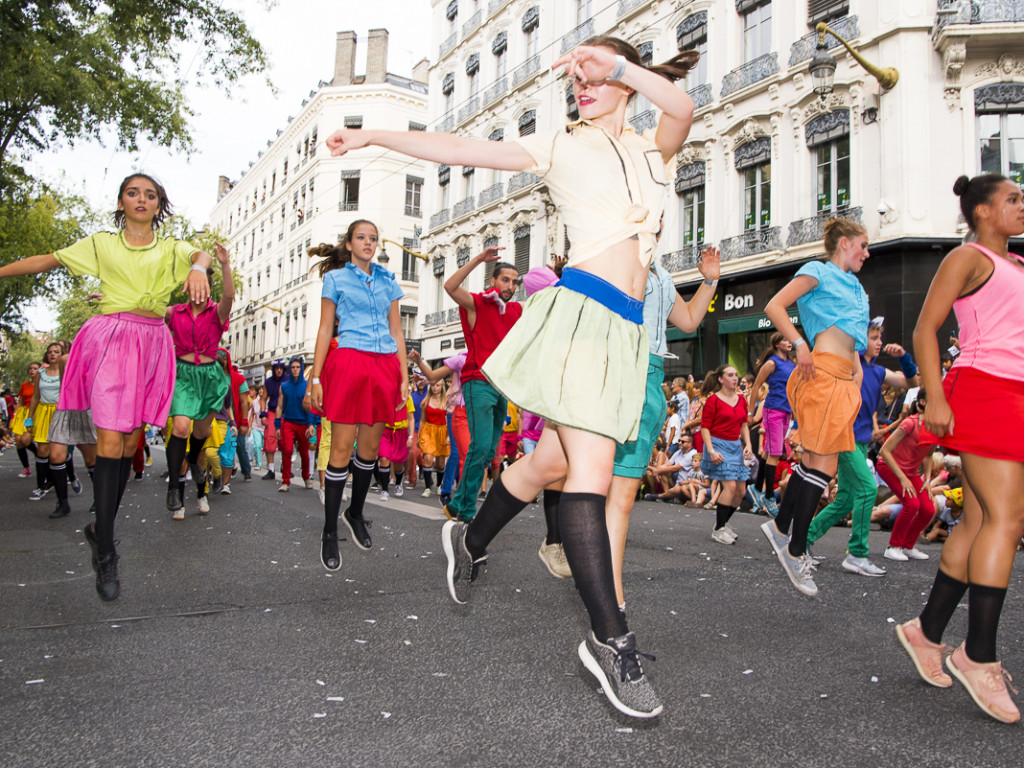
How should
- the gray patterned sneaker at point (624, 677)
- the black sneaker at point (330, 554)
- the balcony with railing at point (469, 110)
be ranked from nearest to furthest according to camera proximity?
the gray patterned sneaker at point (624, 677), the black sneaker at point (330, 554), the balcony with railing at point (469, 110)

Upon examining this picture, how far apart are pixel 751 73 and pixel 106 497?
21066 mm

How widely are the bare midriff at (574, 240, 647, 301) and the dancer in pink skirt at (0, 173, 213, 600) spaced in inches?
84.3

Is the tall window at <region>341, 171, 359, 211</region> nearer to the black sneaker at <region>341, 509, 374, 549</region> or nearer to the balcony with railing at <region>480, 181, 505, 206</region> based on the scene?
the balcony with railing at <region>480, 181, 505, 206</region>

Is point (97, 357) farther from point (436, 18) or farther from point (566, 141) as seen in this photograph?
point (436, 18)

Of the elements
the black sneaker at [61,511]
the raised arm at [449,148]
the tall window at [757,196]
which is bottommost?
the black sneaker at [61,511]

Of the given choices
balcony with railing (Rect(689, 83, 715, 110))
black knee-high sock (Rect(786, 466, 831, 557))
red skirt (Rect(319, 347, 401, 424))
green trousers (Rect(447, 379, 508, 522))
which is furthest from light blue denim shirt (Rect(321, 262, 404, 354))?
balcony with railing (Rect(689, 83, 715, 110))

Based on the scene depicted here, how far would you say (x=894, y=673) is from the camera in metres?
2.85

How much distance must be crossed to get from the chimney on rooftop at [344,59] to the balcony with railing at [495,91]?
770 inches

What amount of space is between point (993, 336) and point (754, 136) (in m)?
20.0

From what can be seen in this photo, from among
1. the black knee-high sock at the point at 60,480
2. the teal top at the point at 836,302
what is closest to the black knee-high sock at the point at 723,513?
the teal top at the point at 836,302

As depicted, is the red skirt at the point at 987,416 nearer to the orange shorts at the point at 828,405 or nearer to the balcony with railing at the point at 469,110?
the orange shorts at the point at 828,405

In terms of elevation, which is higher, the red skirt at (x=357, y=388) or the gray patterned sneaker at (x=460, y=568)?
the red skirt at (x=357, y=388)

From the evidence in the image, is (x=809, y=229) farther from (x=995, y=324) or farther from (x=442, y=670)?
(x=442, y=670)

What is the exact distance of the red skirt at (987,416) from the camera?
261 cm
